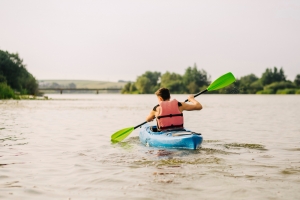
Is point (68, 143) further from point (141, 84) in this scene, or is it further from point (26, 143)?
point (141, 84)

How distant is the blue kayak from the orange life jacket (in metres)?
0.16

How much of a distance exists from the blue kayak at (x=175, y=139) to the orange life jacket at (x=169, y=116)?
0.16 meters

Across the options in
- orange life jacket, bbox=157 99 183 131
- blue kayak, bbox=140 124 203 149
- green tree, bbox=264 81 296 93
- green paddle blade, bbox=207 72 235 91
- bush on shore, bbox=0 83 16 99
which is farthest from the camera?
green tree, bbox=264 81 296 93

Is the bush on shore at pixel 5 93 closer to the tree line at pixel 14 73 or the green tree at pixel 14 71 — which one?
the tree line at pixel 14 73

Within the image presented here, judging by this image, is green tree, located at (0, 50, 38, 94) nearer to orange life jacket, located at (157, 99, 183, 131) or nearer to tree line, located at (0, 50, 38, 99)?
tree line, located at (0, 50, 38, 99)

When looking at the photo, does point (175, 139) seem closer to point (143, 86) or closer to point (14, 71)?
point (14, 71)

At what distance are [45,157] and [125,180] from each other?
3034 mm

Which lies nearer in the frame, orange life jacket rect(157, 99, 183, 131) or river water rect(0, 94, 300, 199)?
river water rect(0, 94, 300, 199)

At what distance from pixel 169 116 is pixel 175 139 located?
0.65 m

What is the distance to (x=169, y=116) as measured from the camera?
9977mm

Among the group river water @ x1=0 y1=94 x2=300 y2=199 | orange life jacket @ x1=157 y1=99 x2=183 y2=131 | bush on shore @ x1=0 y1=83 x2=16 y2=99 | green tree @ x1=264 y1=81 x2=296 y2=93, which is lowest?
river water @ x1=0 y1=94 x2=300 y2=199

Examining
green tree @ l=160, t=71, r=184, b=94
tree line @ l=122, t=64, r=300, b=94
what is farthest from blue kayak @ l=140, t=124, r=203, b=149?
green tree @ l=160, t=71, r=184, b=94

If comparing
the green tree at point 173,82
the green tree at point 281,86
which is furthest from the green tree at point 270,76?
the green tree at point 173,82

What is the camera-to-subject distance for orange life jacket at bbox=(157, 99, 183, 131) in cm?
987
